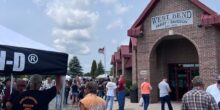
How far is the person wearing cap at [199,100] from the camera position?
5.56 metres

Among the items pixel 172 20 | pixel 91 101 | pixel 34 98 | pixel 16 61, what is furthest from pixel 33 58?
pixel 172 20

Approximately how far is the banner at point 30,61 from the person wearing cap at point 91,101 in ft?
3.74

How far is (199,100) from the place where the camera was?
5.59 m

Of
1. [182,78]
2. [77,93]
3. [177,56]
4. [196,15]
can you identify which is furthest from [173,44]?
[77,93]

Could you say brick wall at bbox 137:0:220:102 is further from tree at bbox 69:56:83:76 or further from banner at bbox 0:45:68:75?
tree at bbox 69:56:83:76

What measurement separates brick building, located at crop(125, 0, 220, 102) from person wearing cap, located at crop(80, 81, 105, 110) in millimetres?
13322

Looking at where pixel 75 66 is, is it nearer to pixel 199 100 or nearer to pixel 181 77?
pixel 181 77

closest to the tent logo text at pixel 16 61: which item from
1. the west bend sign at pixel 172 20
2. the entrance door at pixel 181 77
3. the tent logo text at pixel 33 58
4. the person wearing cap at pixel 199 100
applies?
the tent logo text at pixel 33 58

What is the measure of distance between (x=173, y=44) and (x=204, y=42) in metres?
4.15

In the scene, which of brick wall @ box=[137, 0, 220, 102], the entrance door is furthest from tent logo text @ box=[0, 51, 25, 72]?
the entrance door

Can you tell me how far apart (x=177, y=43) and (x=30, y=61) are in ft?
56.5

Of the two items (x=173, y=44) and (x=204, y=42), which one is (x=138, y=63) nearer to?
(x=173, y=44)

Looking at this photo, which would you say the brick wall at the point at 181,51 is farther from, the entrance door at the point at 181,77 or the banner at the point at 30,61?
the banner at the point at 30,61

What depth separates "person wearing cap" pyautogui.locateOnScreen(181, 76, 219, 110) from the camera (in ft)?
18.2
